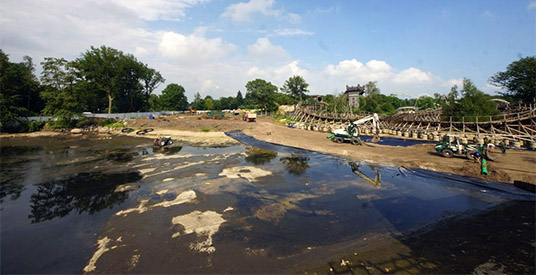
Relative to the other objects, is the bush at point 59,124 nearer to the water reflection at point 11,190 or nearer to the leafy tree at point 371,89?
the water reflection at point 11,190

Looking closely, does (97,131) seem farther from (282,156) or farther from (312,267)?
(312,267)

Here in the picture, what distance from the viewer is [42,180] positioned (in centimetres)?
1543

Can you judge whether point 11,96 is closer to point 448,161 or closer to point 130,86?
point 130,86

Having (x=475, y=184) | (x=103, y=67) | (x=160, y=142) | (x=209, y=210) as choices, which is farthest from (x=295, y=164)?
(x=103, y=67)

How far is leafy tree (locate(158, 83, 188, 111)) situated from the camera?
89.2 m

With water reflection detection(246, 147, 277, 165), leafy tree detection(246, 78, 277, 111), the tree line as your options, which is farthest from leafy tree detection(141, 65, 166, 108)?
water reflection detection(246, 147, 277, 165)

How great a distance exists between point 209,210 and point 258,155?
12919 millimetres

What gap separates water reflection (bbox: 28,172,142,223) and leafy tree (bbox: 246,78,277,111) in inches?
2391

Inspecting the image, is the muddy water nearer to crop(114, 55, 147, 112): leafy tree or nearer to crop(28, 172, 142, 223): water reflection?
crop(28, 172, 142, 223): water reflection

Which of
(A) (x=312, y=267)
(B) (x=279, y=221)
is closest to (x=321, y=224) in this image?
(B) (x=279, y=221)

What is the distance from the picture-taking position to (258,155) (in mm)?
23219

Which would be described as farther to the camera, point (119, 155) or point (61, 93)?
point (61, 93)

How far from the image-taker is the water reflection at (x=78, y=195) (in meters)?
10.8

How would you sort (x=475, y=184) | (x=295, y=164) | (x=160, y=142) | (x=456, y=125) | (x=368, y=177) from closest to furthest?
(x=475, y=184), (x=368, y=177), (x=295, y=164), (x=160, y=142), (x=456, y=125)
